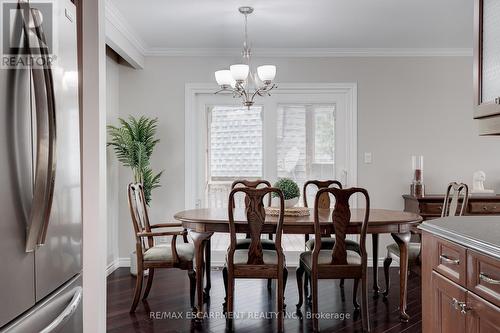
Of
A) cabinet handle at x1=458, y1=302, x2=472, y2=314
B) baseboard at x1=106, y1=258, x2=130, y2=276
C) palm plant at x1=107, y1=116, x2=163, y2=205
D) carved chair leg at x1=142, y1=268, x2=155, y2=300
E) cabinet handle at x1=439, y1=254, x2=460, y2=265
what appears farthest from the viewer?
baseboard at x1=106, y1=258, x2=130, y2=276

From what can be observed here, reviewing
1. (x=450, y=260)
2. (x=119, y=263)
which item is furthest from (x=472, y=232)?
(x=119, y=263)

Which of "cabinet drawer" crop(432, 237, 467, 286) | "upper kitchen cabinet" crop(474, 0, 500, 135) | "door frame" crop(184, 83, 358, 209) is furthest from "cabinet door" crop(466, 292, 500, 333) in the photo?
"door frame" crop(184, 83, 358, 209)

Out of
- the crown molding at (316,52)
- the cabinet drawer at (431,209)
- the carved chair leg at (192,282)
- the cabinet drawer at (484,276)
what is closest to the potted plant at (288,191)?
the carved chair leg at (192,282)

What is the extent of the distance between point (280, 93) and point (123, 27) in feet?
6.37

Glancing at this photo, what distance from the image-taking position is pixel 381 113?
523 centimetres

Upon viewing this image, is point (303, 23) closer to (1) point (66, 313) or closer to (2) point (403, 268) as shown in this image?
(2) point (403, 268)

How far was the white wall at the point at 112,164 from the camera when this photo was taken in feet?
16.0

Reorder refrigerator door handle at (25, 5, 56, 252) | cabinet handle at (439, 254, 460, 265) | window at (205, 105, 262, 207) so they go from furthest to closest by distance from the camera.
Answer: window at (205, 105, 262, 207), cabinet handle at (439, 254, 460, 265), refrigerator door handle at (25, 5, 56, 252)

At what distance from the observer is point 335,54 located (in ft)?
17.1

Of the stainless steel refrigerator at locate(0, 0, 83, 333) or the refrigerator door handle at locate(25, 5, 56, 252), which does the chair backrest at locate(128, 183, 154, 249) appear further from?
the refrigerator door handle at locate(25, 5, 56, 252)

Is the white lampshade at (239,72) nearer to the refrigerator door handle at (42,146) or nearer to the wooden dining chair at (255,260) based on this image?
the wooden dining chair at (255,260)

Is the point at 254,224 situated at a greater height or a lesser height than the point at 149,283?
greater

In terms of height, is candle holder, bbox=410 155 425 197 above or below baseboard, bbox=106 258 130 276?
above

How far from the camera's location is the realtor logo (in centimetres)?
123
